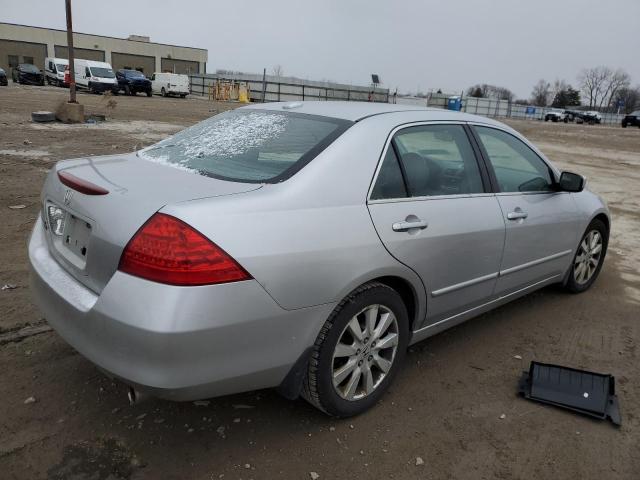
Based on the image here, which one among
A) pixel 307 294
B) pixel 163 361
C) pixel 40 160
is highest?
pixel 307 294

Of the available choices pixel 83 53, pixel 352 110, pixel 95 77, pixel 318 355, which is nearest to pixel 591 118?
pixel 95 77

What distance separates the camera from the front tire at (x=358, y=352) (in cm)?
248

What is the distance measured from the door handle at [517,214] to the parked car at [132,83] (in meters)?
39.2

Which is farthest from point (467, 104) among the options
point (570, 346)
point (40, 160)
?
point (570, 346)

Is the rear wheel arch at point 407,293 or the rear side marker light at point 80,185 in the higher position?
the rear side marker light at point 80,185

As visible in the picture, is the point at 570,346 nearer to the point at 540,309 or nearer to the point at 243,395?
the point at 540,309

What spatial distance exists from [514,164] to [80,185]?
2860 millimetres

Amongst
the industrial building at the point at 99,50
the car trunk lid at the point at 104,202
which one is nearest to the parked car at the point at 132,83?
the industrial building at the point at 99,50

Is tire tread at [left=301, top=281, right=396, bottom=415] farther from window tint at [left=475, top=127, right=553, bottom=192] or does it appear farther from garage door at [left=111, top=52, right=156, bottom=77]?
garage door at [left=111, top=52, right=156, bottom=77]

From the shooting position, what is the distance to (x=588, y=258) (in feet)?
15.3

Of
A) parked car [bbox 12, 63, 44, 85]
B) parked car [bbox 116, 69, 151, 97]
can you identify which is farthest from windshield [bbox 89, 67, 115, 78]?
parked car [bbox 12, 63, 44, 85]

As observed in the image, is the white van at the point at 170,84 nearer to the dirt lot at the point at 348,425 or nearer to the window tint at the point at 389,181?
the dirt lot at the point at 348,425

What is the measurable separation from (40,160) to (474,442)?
912cm

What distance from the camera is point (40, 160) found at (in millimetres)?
9359
